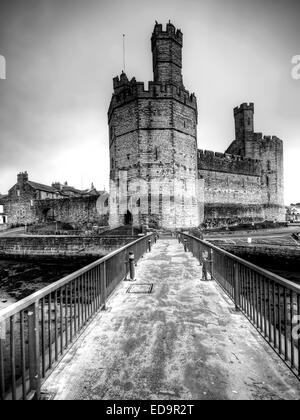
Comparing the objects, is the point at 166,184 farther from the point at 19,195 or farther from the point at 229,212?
the point at 19,195

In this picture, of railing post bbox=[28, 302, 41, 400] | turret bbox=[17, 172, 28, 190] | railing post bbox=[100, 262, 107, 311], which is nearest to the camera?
railing post bbox=[28, 302, 41, 400]

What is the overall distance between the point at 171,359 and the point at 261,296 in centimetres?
322

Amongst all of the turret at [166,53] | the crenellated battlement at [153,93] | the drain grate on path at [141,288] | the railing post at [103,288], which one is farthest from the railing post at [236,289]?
the turret at [166,53]

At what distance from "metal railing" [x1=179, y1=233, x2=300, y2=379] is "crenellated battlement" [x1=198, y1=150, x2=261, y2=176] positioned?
33749 millimetres

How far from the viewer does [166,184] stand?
26391 mm

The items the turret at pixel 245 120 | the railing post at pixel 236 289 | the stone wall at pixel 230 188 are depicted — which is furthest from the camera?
the turret at pixel 245 120

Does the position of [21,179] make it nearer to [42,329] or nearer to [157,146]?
[157,146]

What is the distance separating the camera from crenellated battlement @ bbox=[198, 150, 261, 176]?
1526 inches

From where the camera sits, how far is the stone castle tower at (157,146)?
86.4 ft

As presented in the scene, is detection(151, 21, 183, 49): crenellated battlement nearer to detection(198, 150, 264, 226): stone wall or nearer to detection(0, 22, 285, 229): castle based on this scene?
detection(0, 22, 285, 229): castle

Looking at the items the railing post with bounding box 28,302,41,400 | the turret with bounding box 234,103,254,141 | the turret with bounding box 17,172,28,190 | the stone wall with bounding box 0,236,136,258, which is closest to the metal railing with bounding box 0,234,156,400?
the railing post with bounding box 28,302,41,400

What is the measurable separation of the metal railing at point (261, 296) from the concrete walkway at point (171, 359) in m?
0.14

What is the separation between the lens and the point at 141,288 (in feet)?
18.7

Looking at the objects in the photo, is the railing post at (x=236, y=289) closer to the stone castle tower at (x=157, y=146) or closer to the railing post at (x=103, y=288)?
the railing post at (x=103, y=288)
